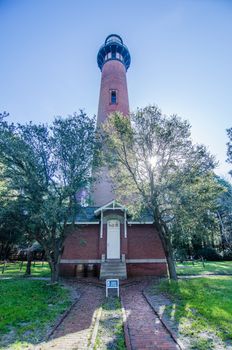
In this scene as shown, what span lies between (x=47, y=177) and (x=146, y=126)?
6.42m

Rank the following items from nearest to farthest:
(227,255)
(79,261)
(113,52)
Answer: (79,261) → (113,52) → (227,255)

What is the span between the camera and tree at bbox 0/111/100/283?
1164cm

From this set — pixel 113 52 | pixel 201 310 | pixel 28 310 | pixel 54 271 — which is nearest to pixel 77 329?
pixel 28 310

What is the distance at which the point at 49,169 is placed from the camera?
503 inches

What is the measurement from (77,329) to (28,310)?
2.37m

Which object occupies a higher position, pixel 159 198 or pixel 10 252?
pixel 159 198

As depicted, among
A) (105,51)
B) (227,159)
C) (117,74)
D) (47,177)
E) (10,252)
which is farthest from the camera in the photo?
(10,252)

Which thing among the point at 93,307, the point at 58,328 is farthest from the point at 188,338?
the point at 93,307

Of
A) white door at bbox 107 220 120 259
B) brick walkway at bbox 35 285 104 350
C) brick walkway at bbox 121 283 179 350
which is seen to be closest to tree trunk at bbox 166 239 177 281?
brick walkway at bbox 121 283 179 350

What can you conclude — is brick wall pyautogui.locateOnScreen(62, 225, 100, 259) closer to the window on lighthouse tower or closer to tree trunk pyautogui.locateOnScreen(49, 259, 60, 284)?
tree trunk pyautogui.locateOnScreen(49, 259, 60, 284)

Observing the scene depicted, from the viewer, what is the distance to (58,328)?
604 cm

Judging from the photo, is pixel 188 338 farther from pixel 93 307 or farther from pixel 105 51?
pixel 105 51

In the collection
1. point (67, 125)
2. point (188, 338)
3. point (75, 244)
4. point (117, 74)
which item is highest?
point (117, 74)

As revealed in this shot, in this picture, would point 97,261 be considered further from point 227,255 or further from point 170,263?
point 227,255
